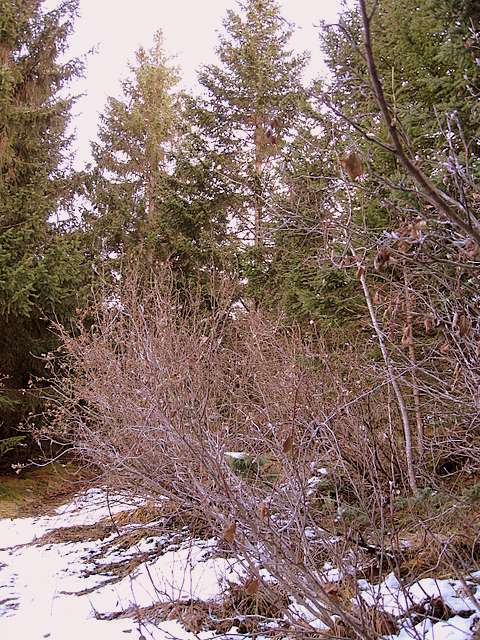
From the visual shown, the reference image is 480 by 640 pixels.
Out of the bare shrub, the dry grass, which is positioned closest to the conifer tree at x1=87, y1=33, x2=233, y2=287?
the bare shrub

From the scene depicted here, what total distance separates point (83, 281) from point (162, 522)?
5.89m

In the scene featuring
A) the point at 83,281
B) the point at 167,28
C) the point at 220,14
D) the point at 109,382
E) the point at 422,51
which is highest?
the point at 167,28

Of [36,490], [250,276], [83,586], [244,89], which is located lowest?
[36,490]

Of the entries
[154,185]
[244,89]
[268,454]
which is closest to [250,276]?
[154,185]

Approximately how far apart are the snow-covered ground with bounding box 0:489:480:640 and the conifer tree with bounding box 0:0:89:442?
3991mm

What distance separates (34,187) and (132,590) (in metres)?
8.50

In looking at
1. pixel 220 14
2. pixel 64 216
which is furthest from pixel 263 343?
pixel 220 14

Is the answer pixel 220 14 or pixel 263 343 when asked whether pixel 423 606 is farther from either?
pixel 220 14

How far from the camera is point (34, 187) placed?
10133mm

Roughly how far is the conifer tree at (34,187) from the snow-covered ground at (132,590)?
3.99 metres

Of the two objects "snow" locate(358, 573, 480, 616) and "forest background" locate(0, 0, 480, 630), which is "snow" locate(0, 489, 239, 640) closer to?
"forest background" locate(0, 0, 480, 630)

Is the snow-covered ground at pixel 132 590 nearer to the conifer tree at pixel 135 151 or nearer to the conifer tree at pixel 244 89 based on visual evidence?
the conifer tree at pixel 135 151

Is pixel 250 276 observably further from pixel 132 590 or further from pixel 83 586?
pixel 132 590

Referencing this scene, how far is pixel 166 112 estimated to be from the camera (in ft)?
49.7
